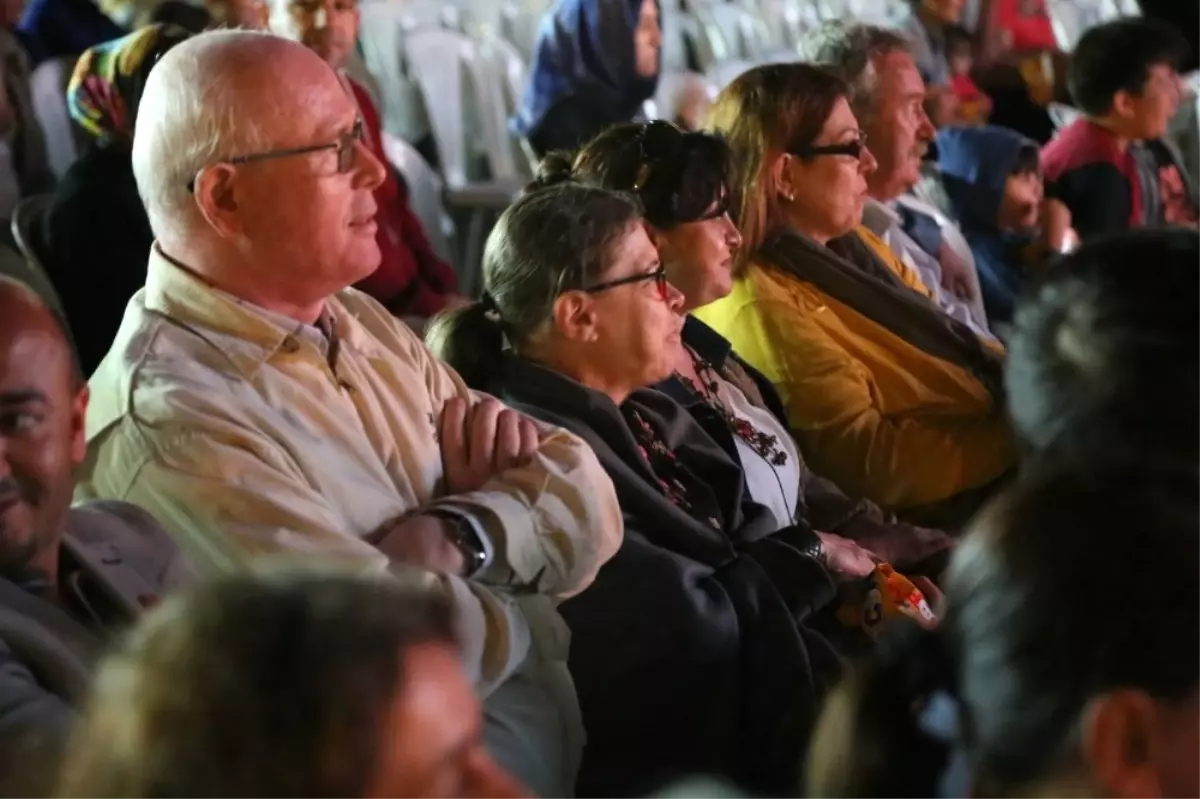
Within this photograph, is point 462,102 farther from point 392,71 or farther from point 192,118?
point 192,118

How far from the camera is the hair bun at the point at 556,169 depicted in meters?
1.92

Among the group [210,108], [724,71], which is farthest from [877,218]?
[724,71]

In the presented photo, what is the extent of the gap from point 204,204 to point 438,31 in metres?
3.04

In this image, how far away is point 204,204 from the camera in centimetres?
133

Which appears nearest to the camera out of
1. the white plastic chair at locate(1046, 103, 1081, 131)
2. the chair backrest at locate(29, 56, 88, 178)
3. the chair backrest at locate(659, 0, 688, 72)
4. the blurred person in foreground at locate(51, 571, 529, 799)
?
the blurred person in foreground at locate(51, 571, 529, 799)

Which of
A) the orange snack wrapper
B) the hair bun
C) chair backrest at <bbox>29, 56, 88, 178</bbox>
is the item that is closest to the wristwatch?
the orange snack wrapper

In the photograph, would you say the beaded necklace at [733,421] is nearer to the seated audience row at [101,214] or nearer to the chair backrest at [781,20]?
the seated audience row at [101,214]

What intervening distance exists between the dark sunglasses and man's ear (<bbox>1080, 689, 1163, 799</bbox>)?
947 millimetres

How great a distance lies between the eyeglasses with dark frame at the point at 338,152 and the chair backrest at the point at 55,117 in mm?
1540

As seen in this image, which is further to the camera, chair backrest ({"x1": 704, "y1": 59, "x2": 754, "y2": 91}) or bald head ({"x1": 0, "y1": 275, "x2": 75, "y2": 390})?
chair backrest ({"x1": 704, "y1": 59, "x2": 754, "y2": 91})

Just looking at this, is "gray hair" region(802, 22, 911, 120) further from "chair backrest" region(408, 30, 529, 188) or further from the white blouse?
"chair backrest" region(408, 30, 529, 188)

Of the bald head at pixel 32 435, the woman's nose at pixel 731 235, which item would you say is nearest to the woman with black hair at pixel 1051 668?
the bald head at pixel 32 435

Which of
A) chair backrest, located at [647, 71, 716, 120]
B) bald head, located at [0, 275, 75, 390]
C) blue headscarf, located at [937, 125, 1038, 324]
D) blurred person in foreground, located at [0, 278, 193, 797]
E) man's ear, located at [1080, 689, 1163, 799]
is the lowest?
chair backrest, located at [647, 71, 716, 120]

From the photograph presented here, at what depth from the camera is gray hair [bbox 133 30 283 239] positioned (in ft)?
4.35
